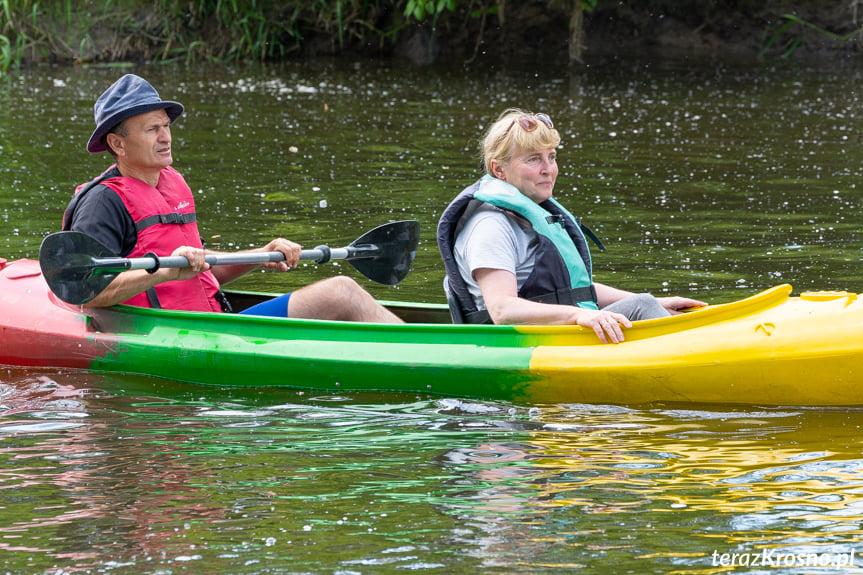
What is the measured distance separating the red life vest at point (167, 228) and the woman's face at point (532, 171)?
1.24 metres

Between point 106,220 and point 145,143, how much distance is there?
0.32 m

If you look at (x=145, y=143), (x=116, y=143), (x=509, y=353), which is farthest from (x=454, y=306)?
(x=116, y=143)

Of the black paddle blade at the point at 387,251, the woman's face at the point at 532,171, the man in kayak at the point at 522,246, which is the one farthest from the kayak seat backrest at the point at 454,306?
the black paddle blade at the point at 387,251

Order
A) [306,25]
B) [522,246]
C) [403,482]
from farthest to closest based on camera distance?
[306,25], [522,246], [403,482]

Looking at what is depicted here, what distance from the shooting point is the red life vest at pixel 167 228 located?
4422 mm

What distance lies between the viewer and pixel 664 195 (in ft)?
26.4

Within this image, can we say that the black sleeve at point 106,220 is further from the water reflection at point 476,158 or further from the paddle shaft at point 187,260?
the water reflection at point 476,158

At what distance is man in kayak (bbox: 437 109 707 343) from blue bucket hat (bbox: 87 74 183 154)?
1.18 metres

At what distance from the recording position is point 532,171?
161 inches

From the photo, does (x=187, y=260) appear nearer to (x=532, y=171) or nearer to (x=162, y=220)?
(x=162, y=220)

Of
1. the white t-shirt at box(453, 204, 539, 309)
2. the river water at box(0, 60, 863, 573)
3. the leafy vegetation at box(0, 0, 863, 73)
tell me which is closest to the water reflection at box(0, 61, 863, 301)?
the river water at box(0, 60, 863, 573)

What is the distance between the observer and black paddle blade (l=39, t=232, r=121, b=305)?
166 inches

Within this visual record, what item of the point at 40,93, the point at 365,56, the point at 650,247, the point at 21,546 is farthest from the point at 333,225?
the point at 365,56

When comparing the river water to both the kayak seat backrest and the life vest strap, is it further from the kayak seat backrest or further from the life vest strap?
the life vest strap
